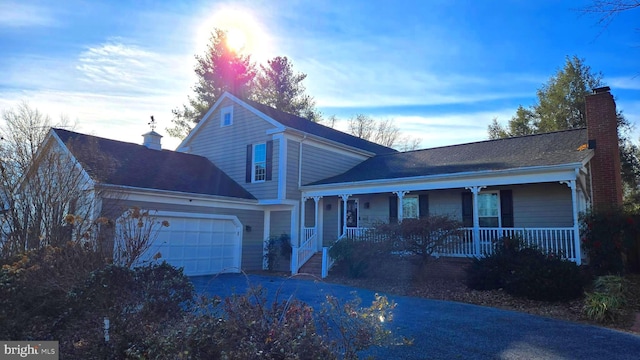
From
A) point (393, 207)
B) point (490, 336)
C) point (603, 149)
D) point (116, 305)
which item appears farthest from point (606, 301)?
point (393, 207)

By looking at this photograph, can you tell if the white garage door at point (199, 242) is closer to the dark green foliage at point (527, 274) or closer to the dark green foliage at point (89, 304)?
the dark green foliage at point (89, 304)

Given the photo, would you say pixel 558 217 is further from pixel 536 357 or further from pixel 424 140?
pixel 424 140

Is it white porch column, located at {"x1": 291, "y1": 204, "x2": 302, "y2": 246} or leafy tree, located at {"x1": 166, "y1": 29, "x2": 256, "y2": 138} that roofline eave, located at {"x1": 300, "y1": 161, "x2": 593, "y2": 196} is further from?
leafy tree, located at {"x1": 166, "y1": 29, "x2": 256, "y2": 138}

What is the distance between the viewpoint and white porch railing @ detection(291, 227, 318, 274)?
50.6 feet

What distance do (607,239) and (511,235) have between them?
2.33 m

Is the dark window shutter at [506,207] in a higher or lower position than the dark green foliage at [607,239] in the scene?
higher

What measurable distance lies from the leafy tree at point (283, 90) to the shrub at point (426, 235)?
81.8 feet

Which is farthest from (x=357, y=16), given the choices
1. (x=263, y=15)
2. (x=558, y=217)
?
(x=558, y=217)

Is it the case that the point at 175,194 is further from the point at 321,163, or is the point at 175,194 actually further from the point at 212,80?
the point at 212,80

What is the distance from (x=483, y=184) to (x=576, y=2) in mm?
6448

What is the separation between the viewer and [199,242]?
14.9m

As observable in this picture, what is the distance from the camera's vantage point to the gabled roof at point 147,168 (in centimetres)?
1268

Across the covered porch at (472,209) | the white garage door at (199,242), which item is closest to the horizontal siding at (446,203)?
the covered porch at (472,209)

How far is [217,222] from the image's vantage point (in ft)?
51.1
